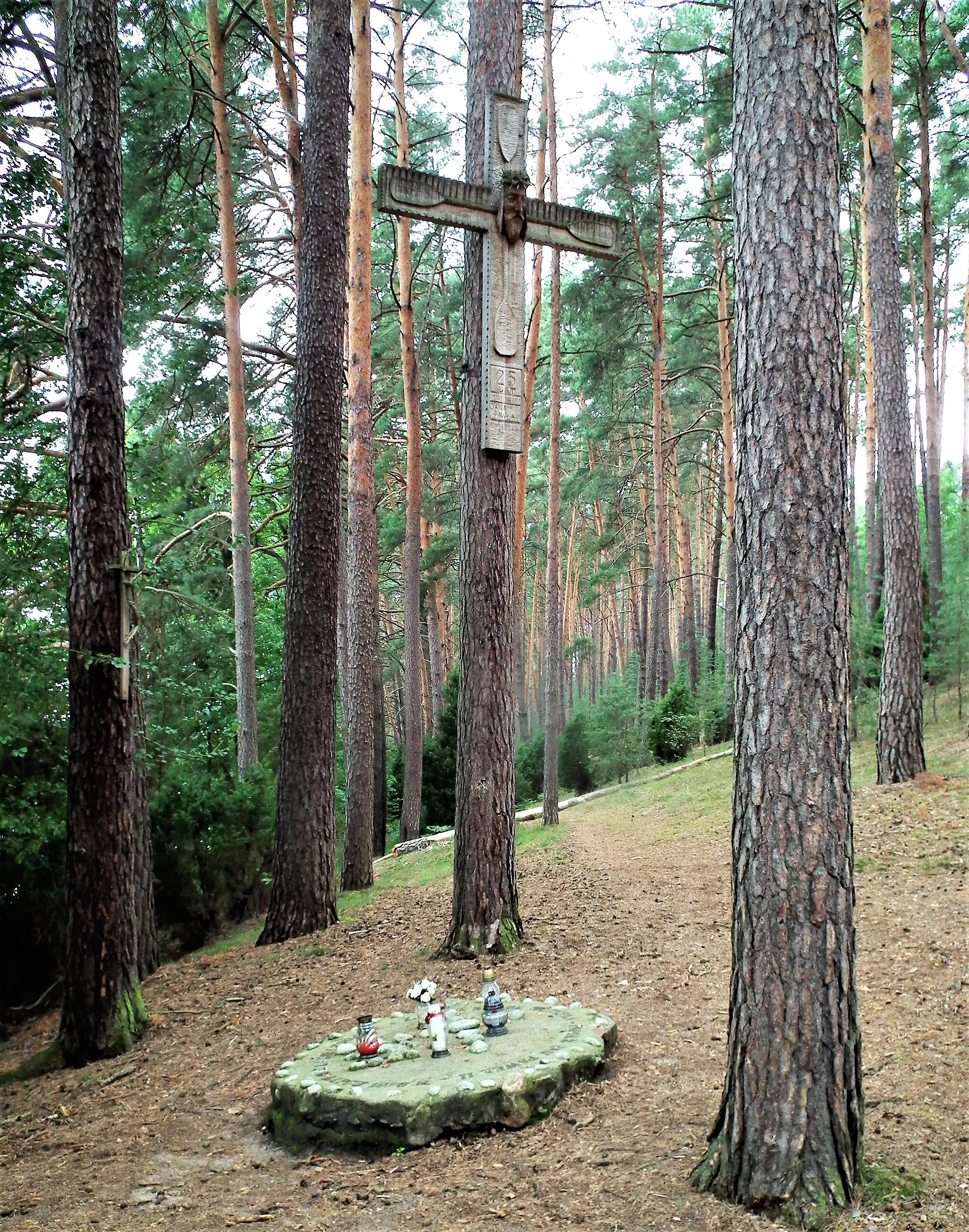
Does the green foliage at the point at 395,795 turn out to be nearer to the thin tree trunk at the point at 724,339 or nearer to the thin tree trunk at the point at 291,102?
the thin tree trunk at the point at 724,339

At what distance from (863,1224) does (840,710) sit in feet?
5.36

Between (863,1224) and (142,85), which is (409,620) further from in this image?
(863,1224)

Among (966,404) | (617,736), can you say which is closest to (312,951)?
(617,736)

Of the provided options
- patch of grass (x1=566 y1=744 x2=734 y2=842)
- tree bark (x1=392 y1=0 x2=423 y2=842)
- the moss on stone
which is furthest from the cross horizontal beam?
tree bark (x1=392 y1=0 x2=423 y2=842)

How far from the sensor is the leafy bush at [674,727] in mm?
19688

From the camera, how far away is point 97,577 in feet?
19.5

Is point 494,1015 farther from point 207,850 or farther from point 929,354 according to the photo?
point 929,354

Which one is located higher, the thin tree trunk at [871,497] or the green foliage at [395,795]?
the thin tree trunk at [871,497]

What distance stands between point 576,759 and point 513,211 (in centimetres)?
1886

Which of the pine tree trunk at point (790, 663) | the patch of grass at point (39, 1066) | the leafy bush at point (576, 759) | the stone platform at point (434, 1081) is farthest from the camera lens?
the leafy bush at point (576, 759)

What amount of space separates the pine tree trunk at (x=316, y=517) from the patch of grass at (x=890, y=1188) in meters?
5.63

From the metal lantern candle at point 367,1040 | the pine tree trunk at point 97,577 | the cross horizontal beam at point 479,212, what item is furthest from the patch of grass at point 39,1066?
the cross horizontal beam at point 479,212

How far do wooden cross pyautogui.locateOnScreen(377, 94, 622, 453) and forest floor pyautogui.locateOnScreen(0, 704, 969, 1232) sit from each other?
3.82 metres

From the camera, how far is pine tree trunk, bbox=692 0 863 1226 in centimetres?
307
